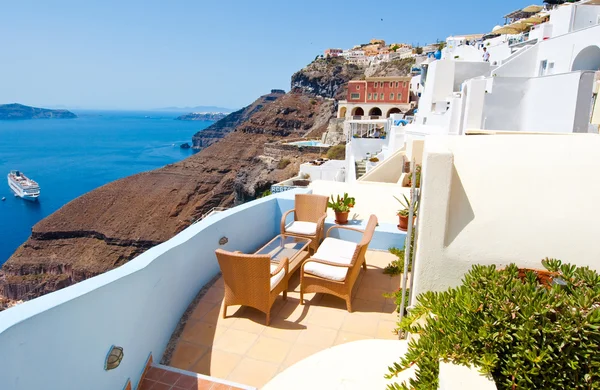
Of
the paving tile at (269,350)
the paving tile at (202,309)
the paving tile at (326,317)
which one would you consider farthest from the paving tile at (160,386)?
the paving tile at (326,317)

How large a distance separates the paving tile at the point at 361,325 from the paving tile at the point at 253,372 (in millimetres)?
831

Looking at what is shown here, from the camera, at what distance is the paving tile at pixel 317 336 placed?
320 centimetres

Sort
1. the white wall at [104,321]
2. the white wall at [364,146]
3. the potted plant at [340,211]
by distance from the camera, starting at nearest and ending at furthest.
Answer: the white wall at [104,321]
the potted plant at [340,211]
the white wall at [364,146]

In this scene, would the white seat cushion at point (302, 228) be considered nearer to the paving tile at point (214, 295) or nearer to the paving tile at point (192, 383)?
the paving tile at point (214, 295)

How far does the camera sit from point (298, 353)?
306 centimetres

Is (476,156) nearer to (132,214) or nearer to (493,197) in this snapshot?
(493,197)

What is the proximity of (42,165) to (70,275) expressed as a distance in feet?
214

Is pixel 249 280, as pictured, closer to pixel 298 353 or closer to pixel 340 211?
pixel 298 353

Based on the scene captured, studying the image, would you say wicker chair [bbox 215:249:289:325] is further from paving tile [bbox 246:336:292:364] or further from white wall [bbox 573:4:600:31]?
white wall [bbox 573:4:600:31]

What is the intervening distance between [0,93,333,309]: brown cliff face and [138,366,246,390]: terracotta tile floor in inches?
1510

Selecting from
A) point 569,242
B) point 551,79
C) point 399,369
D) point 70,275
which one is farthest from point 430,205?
point 70,275

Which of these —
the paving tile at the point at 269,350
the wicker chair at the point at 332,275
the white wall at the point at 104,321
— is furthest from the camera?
the wicker chair at the point at 332,275

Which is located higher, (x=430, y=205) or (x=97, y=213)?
(x=430, y=205)

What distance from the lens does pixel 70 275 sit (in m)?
36.4
